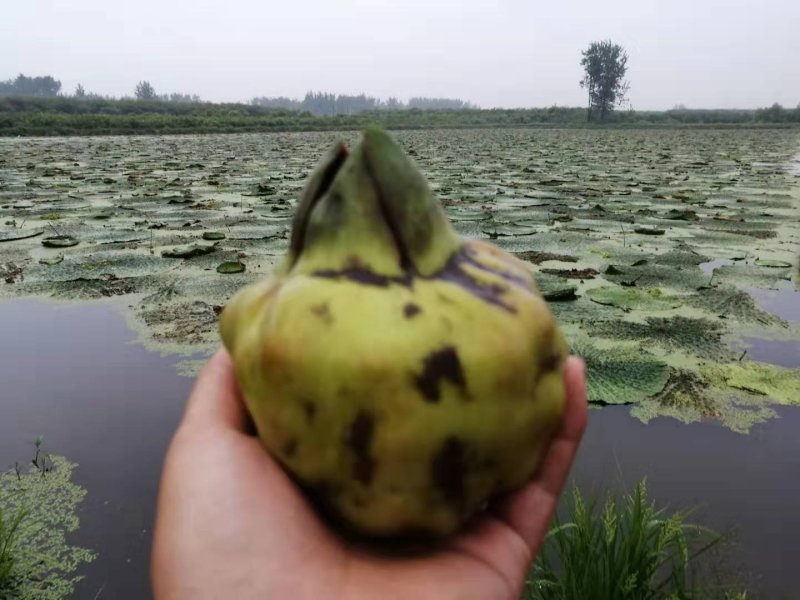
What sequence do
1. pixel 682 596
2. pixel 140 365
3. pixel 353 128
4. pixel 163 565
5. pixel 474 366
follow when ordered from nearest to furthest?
pixel 474 366 < pixel 163 565 < pixel 682 596 < pixel 140 365 < pixel 353 128

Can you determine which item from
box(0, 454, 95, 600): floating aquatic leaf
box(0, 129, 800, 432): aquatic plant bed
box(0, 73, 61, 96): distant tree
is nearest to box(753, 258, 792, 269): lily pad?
box(0, 129, 800, 432): aquatic plant bed

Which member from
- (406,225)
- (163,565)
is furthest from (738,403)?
(163,565)

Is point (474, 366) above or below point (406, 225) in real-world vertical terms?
below

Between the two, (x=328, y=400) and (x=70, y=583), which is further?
(x=70, y=583)

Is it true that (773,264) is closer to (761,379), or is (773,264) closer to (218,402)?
(761,379)

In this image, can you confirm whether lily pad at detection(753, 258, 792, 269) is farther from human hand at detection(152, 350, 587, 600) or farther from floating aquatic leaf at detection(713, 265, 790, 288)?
human hand at detection(152, 350, 587, 600)

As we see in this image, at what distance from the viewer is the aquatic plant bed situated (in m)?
2.86

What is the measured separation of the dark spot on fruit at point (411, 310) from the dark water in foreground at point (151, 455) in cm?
150

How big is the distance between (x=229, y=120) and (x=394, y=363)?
34329mm

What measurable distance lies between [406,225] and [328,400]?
275mm

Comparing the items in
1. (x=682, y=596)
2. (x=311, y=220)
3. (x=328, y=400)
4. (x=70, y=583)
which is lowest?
(x=70, y=583)

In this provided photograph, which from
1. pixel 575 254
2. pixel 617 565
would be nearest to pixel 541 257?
pixel 575 254

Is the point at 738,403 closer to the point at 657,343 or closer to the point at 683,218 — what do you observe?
the point at 657,343

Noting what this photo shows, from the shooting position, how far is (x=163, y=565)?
0.89 meters
